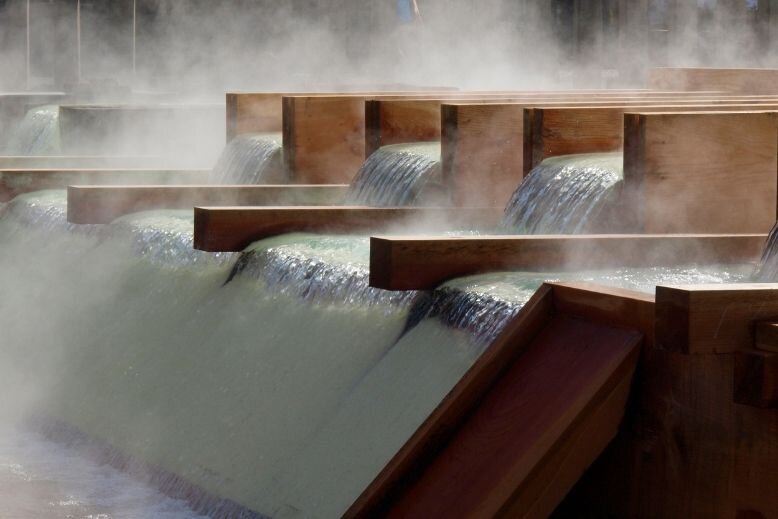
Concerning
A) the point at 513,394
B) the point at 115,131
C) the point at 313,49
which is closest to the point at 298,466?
the point at 513,394

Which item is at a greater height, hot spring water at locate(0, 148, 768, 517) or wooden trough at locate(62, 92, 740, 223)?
wooden trough at locate(62, 92, 740, 223)

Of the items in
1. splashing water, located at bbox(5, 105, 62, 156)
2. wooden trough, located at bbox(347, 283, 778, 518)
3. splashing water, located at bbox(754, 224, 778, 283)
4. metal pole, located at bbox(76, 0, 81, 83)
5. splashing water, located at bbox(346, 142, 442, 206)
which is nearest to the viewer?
wooden trough, located at bbox(347, 283, 778, 518)

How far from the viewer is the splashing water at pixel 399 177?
8719 mm

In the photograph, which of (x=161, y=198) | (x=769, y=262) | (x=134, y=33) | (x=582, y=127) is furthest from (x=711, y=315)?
(x=134, y=33)

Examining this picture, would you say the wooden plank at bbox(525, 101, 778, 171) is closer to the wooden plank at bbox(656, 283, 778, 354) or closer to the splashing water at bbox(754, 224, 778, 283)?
the splashing water at bbox(754, 224, 778, 283)

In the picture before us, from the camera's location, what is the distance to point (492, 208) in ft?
27.0

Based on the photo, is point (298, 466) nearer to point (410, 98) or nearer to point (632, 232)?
point (632, 232)

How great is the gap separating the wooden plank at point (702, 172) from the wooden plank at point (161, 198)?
2.23 m

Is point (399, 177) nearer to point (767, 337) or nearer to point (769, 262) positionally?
point (769, 262)

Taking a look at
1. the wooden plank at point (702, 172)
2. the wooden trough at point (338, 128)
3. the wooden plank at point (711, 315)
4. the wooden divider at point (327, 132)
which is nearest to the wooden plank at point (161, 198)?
the wooden trough at point (338, 128)

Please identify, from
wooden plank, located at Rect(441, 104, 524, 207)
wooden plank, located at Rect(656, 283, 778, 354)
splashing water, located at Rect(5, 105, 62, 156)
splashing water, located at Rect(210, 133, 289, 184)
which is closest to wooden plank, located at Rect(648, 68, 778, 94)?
splashing water, located at Rect(210, 133, 289, 184)

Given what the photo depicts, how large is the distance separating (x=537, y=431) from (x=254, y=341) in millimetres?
2142

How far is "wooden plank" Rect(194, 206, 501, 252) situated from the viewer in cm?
722

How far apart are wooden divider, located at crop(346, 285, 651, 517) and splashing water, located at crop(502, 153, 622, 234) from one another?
229 cm
